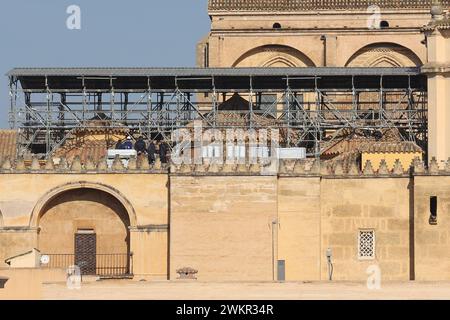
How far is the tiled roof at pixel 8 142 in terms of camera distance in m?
79.9

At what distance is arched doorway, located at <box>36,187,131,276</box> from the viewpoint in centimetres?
7119

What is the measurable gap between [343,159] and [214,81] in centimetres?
581

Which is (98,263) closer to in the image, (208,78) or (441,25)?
(208,78)

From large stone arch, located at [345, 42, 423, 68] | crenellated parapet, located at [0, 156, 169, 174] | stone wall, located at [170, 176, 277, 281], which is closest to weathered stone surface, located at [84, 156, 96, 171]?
crenellated parapet, located at [0, 156, 169, 174]

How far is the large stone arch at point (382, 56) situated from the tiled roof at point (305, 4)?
1.32 metres

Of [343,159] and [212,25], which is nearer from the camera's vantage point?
[343,159]

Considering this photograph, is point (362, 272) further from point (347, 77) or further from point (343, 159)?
point (347, 77)

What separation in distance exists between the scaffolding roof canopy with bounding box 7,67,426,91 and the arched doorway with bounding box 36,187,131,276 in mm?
7197

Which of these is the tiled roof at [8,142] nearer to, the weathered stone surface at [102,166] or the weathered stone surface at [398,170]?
the weathered stone surface at [102,166]

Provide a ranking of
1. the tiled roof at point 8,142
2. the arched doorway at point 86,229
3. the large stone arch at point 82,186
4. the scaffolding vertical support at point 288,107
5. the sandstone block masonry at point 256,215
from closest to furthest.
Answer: the sandstone block masonry at point 256,215 → the large stone arch at point 82,186 → the arched doorway at point 86,229 → the scaffolding vertical support at point 288,107 → the tiled roof at point 8,142

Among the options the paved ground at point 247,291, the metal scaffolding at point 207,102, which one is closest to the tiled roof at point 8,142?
the metal scaffolding at point 207,102

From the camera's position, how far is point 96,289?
196ft

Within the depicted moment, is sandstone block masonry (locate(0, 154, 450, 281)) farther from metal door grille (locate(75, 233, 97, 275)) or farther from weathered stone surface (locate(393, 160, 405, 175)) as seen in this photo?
metal door grille (locate(75, 233, 97, 275))
